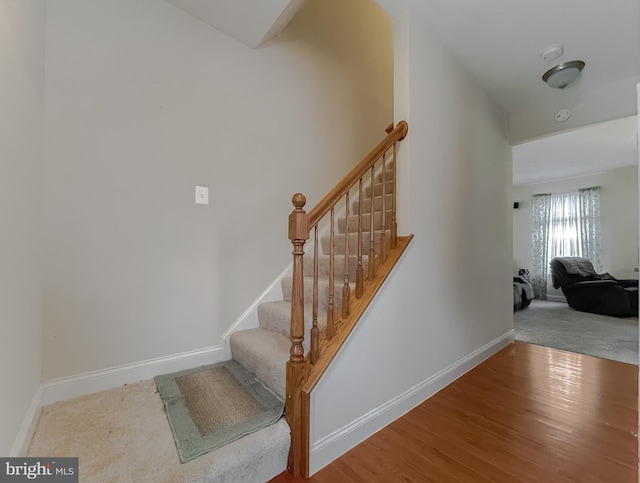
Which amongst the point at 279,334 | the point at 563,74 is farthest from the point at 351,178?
the point at 563,74

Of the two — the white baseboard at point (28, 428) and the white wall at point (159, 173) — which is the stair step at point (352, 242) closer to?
the white wall at point (159, 173)

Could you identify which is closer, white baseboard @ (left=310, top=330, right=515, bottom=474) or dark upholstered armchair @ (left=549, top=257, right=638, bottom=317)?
white baseboard @ (left=310, top=330, right=515, bottom=474)

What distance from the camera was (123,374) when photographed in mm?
1604

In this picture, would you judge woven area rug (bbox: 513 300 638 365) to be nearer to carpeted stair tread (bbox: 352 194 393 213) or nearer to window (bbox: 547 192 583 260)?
window (bbox: 547 192 583 260)

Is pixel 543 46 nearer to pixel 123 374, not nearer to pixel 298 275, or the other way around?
pixel 298 275

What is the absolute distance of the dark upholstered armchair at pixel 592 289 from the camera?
426 centimetres

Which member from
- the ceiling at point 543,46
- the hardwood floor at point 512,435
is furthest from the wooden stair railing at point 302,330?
the ceiling at point 543,46

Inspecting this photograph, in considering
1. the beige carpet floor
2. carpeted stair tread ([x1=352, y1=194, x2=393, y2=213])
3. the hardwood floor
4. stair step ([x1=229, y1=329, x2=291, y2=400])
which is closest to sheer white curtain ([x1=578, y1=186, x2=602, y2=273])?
the hardwood floor

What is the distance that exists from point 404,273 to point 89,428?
Result: 1757 millimetres

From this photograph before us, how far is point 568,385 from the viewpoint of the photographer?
2.08m

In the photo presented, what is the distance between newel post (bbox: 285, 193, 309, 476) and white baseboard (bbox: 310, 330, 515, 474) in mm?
77

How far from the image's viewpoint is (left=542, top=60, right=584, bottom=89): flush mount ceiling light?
7.08 feet

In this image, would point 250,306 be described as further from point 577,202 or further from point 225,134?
point 577,202

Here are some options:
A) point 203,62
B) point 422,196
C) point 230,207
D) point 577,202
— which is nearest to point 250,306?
→ point 230,207
